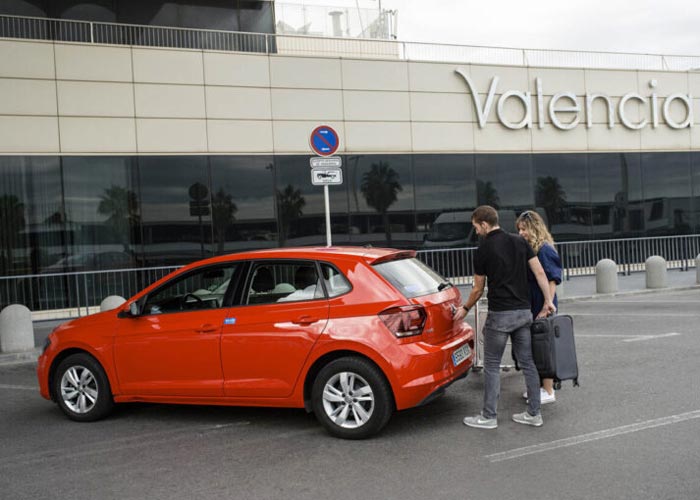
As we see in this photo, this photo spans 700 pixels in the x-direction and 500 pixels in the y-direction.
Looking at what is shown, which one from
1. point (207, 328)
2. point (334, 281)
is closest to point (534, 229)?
point (334, 281)

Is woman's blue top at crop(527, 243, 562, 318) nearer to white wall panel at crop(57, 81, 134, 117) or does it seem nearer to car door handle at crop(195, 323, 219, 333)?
car door handle at crop(195, 323, 219, 333)

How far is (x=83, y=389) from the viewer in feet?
21.4

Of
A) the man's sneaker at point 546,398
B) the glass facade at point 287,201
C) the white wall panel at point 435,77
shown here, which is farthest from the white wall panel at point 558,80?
the man's sneaker at point 546,398

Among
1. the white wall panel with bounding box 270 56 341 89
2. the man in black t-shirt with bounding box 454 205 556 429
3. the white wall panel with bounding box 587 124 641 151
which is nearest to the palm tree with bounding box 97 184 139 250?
the white wall panel with bounding box 270 56 341 89

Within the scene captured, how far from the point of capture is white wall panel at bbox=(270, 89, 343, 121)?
710 inches

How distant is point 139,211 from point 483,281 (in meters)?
12.6

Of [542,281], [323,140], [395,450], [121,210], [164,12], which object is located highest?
[164,12]

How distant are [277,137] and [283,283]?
12.4 metres

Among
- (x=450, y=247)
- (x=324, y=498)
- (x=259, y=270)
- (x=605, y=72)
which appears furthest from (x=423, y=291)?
(x=605, y=72)

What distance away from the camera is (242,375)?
19.5 ft

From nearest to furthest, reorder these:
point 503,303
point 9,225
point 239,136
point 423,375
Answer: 1. point 423,375
2. point 503,303
3. point 9,225
4. point 239,136

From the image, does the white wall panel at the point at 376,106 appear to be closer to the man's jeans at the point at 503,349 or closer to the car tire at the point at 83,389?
the car tire at the point at 83,389

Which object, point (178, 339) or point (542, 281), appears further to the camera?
point (178, 339)

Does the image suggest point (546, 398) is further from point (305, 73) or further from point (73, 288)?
point (305, 73)
